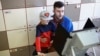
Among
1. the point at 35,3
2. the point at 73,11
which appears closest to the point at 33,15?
the point at 35,3

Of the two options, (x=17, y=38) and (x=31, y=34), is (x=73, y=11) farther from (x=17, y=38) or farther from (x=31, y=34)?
(x=17, y=38)

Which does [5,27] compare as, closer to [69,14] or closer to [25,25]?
[25,25]

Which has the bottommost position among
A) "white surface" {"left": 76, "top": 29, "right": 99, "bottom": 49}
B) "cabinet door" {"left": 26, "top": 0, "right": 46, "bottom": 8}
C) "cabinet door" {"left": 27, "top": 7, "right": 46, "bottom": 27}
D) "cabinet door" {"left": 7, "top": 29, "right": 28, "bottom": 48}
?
"cabinet door" {"left": 7, "top": 29, "right": 28, "bottom": 48}

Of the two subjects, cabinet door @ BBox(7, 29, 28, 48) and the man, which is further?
cabinet door @ BBox(7, 29, 28, 48)

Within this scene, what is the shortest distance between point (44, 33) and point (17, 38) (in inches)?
14.2

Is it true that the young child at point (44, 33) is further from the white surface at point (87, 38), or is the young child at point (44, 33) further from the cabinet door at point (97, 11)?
the cabinet door at point (97, 11)

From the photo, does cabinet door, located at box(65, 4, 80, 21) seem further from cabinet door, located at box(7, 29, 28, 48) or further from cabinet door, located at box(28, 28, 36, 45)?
cabinet door, located at box(7, 29, 28, 48)

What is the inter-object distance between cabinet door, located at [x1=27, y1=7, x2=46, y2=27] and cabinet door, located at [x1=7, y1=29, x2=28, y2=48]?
0.41 ft

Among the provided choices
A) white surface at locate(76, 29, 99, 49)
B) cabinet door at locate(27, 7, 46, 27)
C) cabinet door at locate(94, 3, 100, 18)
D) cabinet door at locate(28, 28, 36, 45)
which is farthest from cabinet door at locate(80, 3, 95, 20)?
white surface at locate(76, 29, 99, 49)

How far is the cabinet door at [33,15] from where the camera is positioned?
1.61 meters

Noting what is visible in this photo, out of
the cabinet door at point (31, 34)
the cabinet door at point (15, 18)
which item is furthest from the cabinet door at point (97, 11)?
the cabinet door at point (15, 18)

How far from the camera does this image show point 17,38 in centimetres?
168

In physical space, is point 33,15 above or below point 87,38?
above

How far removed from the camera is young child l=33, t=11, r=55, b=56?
1.48 meters
